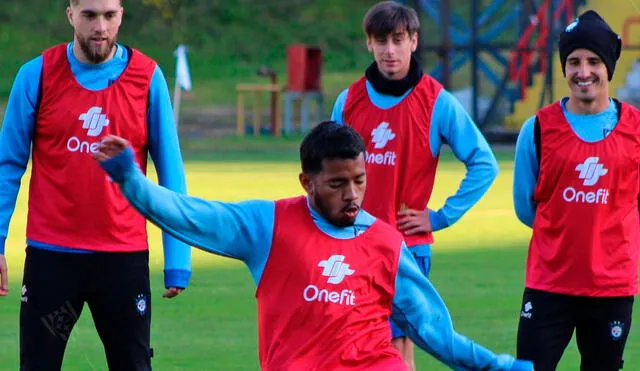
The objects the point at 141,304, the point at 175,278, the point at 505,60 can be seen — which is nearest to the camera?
the point at 141,304

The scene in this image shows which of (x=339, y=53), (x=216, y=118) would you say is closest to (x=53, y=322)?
(x=216, y=118)

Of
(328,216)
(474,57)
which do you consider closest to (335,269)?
(328,216)

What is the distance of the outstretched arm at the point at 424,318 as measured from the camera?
5.68 metres

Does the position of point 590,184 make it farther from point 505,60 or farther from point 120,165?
point 505,60

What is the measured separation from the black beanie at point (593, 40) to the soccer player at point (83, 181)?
1908 millimetres

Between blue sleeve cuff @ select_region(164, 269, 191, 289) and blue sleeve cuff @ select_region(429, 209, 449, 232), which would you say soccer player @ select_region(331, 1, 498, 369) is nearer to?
blue sleeve cuff @ select_region(429, 209, 449, 232)

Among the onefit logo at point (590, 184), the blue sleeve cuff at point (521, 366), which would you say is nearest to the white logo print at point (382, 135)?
the onefit logo at point (590, 184)

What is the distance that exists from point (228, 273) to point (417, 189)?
20.9 feet

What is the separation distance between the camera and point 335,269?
5.76m

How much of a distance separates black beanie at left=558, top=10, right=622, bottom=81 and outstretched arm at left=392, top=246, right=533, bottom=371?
211cm

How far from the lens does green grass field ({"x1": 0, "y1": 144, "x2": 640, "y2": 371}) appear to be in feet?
34.5

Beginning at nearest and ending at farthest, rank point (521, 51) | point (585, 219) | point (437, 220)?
point (585, 219), point (437, 220), point (521, 51)

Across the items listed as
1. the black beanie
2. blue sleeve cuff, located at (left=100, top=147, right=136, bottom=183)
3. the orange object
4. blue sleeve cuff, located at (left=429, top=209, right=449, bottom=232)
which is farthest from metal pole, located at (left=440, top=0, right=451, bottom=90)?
blue sleeve cuff, located at (left=100, top=147, right=136, bottom=183)

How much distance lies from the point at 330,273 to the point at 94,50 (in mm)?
1787
